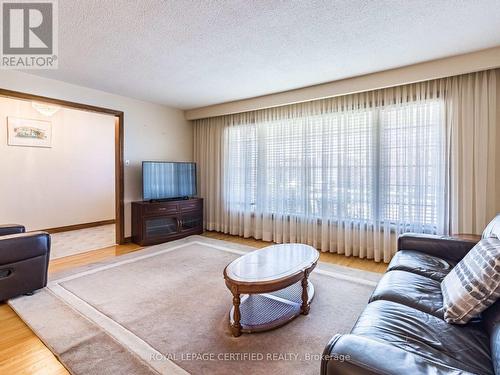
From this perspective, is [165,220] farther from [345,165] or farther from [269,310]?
[345,165]

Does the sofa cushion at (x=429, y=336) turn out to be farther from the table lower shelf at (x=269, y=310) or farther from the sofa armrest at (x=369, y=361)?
the table lower shelf at (x=269, y=310)

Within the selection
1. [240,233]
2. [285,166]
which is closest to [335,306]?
[285,166]

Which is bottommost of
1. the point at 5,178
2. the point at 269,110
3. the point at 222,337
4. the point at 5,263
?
the point at 222,337

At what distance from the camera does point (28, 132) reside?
5.06 m

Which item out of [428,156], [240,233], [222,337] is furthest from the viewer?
[240,233]

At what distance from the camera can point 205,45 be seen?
267cm

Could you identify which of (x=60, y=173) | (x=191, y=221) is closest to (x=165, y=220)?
(x=191, y=221)

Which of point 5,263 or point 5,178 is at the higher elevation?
point 5,178

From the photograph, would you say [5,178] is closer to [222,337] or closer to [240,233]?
[240,233]

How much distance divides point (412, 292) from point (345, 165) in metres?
2.42

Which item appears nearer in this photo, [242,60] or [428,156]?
[242,60]

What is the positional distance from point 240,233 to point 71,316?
3.20 m

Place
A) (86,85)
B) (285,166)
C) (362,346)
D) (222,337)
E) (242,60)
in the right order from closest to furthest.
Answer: (362,346) → (222,337) → (242,60) → (86,85) → (285,166)

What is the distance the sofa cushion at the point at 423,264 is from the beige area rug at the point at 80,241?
421cm
